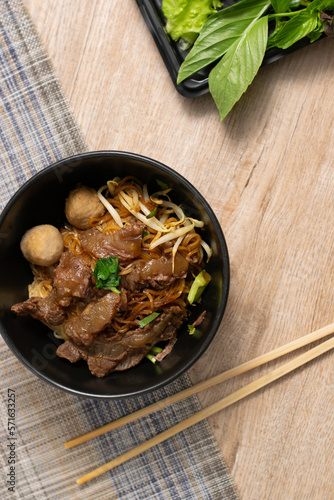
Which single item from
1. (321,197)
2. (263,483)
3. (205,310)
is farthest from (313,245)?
(263,483)

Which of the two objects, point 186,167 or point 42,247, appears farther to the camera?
point 186,167

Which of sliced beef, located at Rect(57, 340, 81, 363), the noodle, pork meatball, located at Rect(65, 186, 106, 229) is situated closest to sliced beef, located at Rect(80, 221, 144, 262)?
the noodle

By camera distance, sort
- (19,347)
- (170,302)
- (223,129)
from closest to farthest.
Result: (19,347)
(170,302)
(223,129)

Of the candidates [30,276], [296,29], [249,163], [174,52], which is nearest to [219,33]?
[174,52]

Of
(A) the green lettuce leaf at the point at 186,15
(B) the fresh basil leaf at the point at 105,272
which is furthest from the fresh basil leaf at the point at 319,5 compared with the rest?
(B) the fresh basil leaf at the point at 105,272

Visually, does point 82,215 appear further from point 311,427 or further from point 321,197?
point 311,427

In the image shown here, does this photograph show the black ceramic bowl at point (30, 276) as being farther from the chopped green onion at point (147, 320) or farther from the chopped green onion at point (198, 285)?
the chopped green onion at point (147, 320)
